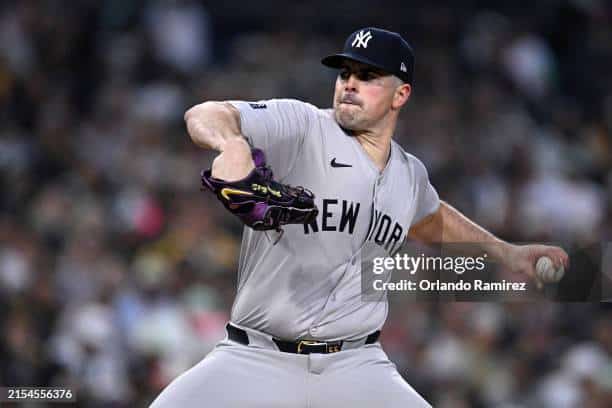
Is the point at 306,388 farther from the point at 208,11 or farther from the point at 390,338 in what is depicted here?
the point at 208,11

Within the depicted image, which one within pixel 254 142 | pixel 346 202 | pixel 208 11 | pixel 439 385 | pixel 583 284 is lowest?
pixel 439 385

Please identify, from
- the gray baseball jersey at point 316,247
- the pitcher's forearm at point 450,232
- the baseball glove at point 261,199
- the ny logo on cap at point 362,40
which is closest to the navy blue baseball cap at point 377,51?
the ny logo on cap at point 362,40

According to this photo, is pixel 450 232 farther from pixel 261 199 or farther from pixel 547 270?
pixel 261 199

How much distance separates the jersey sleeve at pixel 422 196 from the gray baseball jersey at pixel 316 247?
0.36 meters

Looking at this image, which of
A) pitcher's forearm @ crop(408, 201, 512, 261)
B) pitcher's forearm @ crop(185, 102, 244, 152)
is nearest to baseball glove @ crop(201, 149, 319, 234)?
pitcher's forearm @ crop(185, 102, 244, 152)

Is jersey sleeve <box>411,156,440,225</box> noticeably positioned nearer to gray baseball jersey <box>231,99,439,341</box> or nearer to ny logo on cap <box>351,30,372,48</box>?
gray baseball jersey <box>231,99,439,341</box>

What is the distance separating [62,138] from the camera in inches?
326

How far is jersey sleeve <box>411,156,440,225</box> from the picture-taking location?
4078 millimetres

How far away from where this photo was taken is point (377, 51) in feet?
12.3

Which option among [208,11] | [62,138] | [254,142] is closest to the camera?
[254,142]

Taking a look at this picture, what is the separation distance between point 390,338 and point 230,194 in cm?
458

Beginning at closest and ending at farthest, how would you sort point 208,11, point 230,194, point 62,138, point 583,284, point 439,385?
1. point 230,194
2. point 583,284
3. point 439,385
4. point 62,138
5. point 208,11

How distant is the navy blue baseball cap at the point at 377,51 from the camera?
373cm

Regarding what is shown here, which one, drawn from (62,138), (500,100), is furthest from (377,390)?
(500,100)
